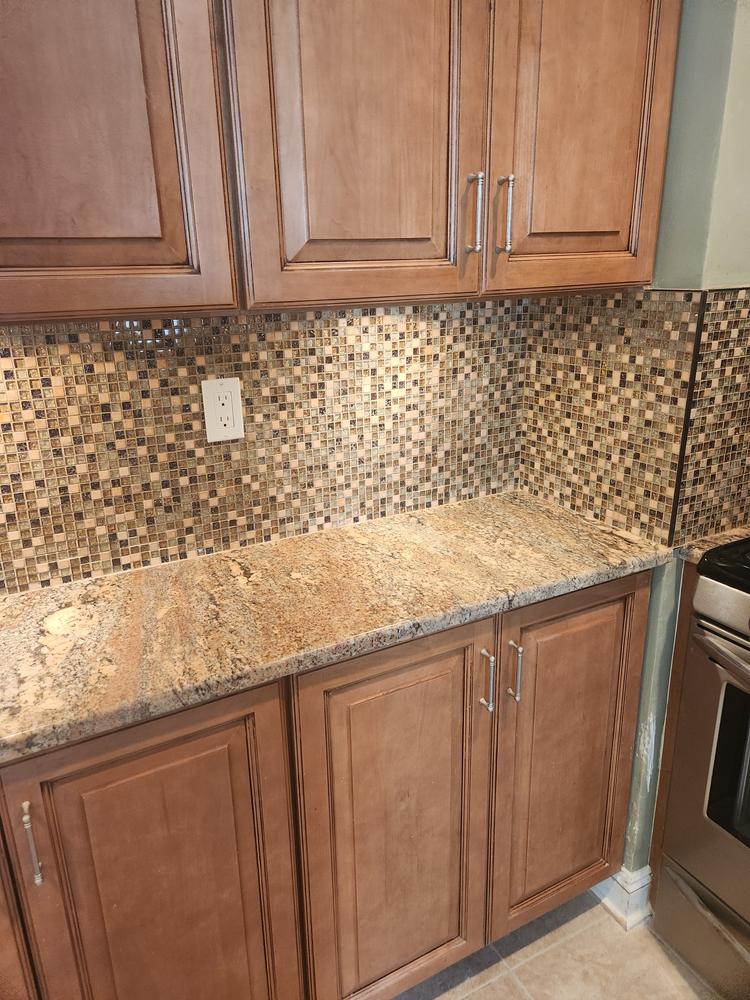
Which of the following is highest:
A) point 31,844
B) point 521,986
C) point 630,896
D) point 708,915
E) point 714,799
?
point 31,844

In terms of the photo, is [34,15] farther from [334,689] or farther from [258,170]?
[334,689]

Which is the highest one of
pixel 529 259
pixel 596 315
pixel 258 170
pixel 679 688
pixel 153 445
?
pixel 258 170

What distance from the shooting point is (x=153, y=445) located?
1.43 meters

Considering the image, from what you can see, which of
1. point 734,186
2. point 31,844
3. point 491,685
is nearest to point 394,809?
point 491,685

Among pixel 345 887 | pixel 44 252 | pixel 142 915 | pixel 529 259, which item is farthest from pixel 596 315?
pixel 142 915

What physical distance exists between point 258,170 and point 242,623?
75cm

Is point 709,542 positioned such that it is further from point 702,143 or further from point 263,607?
point 263,607

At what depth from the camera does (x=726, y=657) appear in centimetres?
140

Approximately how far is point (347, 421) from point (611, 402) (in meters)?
0.62

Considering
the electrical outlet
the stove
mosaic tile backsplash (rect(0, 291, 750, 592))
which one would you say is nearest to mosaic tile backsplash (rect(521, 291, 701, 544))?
mosaic tile backsplash (rect(0, 291, 750, 592))

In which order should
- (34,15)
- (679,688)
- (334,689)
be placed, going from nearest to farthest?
1. (34,15)
2. (334,689)
3. (679,688)

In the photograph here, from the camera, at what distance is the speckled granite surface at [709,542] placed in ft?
4.95

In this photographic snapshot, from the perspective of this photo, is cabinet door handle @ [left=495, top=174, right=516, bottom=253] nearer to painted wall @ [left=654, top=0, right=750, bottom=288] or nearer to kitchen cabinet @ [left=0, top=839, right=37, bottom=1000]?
painted wall @ [left=654, top=0, right=750, bottom=288]

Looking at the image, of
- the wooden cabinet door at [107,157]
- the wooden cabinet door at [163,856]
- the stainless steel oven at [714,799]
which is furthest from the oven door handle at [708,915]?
the wooden cabinet door at [107,157]
